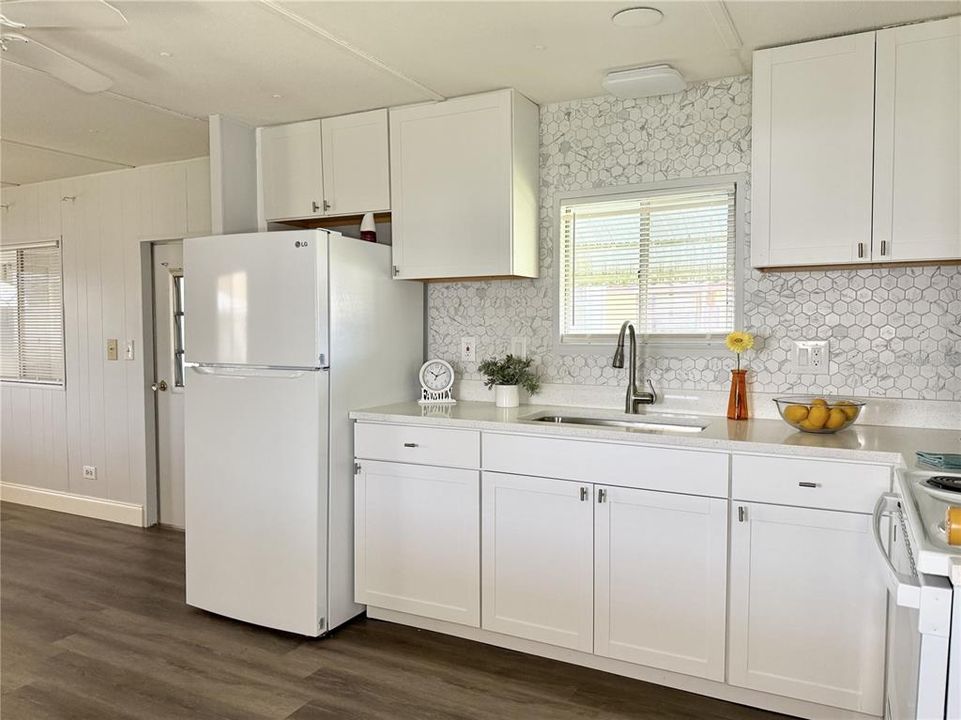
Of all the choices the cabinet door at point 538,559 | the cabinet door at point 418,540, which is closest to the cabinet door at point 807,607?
the cabinet door at point 538,559

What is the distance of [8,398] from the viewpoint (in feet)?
17.7

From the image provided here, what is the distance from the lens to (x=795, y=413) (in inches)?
98.1

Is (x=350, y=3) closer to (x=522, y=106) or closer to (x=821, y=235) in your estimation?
(x=522, y=106)

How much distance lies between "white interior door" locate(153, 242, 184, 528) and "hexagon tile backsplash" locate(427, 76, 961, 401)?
1952 millimetres

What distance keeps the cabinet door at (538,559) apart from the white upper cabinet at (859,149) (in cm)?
117

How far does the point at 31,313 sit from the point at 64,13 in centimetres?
396

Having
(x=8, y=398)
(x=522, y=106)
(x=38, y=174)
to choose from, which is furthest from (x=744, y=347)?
(x=8, y=398)

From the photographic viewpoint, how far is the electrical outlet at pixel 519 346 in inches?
134

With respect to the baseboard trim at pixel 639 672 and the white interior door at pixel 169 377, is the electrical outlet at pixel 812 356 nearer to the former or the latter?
the baseboard trim at pixel 639 672

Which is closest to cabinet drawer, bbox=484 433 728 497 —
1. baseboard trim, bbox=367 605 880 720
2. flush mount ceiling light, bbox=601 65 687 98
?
baseboard trim, bbox=367 605 880 720

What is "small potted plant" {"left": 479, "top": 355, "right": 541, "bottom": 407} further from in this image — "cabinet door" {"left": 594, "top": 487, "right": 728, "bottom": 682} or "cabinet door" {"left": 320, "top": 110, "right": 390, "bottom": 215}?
"cabinet door" {"left": 320, "top": 110, "right": 390, "bottom": 215}

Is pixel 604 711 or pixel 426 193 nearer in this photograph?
pixel 604 711

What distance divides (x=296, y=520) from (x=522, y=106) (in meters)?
2.03

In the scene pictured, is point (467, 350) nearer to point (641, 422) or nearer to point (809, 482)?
point (641, 422)
